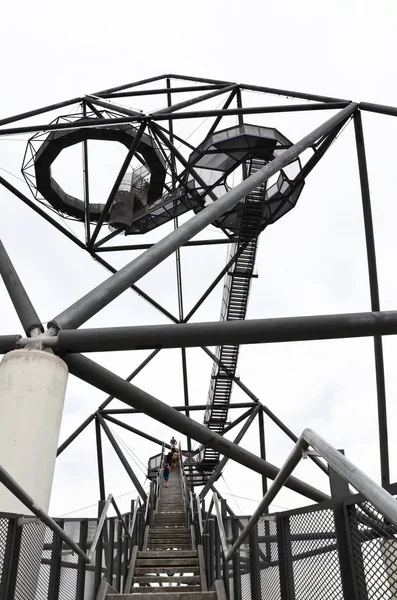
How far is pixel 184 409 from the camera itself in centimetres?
2430

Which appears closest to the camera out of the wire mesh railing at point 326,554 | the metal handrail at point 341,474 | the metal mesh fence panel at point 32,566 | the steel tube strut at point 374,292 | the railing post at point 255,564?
the metal handrail at point 341,474

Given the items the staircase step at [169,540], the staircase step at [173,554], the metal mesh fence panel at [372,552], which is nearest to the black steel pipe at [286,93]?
the staircase step at [173,554]

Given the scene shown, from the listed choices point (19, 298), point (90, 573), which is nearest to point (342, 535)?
point (90, 573)

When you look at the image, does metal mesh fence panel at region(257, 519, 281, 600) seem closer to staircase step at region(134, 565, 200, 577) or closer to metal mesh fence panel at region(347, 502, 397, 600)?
metal mesh fence panel at region(347, 502, 397, 600)

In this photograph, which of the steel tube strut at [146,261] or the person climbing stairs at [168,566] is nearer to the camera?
the person climbing stairs at [168,566]

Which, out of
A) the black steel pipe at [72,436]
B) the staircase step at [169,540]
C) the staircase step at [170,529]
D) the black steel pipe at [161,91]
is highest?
the black steel pipe at [161,91]

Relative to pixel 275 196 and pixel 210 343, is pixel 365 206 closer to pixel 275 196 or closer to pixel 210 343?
pixel 275 196

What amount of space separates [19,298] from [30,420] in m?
2.99

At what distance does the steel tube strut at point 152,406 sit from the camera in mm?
9719

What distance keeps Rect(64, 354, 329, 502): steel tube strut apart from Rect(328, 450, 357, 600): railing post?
6.24 metres

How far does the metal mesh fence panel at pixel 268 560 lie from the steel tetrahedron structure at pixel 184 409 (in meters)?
0.02

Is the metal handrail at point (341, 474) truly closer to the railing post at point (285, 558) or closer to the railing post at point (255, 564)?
the railing post at point (285, 558)

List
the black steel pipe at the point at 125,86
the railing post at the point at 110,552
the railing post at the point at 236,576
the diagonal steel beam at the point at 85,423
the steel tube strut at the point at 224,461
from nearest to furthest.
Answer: the railing post at the point at 236,576 < the railing post at the point at 110,552 < the black steel pipe at the point at 125,86 < the diagonal steel beam at the point at 85,423 < the steel tube strut at the point at 224,461

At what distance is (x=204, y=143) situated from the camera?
17.0m
